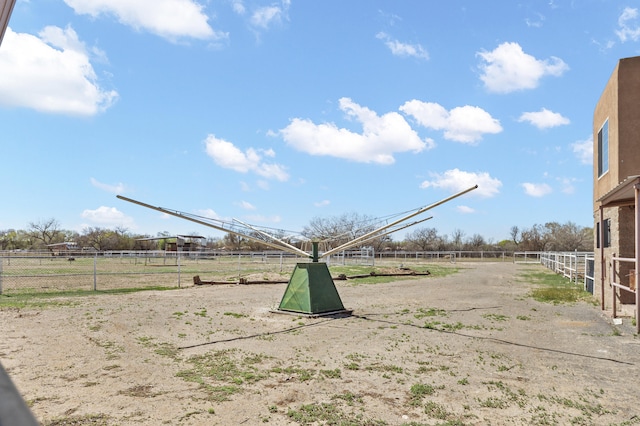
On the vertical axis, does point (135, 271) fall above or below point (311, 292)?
below

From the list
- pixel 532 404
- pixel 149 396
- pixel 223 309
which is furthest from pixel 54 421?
pixel 223 309

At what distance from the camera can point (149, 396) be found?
5578 mm

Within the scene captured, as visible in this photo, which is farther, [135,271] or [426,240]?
[426,240]

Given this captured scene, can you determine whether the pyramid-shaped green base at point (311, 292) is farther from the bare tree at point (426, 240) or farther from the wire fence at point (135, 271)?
the bare tree at point (426, 240)

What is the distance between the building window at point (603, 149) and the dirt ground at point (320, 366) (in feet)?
19.7

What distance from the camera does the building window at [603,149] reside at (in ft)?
49.8

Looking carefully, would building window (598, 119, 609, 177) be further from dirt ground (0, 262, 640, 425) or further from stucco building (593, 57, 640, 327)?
dirt ground (0, 262, 640, 425)

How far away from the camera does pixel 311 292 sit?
39.3 feet

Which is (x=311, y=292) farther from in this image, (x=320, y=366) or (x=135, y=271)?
(x=135, y=271)

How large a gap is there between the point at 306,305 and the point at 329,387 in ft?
19.4

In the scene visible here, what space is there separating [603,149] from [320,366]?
13820 millimetres

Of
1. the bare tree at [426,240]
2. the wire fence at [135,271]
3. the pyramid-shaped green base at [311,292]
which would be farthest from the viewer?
the bare tree at [426,240]

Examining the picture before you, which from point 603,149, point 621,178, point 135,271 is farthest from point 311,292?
point 135,271

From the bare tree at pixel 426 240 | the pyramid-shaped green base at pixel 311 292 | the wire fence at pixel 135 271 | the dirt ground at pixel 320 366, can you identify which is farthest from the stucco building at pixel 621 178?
the bare tree at pixel 426 240
